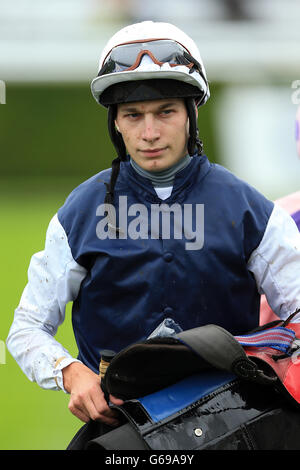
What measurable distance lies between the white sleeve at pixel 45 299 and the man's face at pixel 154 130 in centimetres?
39

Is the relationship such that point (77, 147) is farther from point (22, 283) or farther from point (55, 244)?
point (55, 244)

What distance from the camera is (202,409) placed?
2.39m

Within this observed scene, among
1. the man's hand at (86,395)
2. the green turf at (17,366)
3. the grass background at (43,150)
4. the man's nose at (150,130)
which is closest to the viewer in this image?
the man's hand at (86,395)

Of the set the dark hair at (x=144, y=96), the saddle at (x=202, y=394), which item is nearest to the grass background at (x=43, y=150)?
the dark hair at (x=144, y=96)

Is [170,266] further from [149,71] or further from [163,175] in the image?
[149,71]

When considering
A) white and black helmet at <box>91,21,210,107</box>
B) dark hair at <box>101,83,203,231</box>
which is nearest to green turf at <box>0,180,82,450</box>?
dark hair at <box>101,83,203,231</box>

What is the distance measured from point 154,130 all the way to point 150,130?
16 millimetres

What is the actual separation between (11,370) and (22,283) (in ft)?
7.48

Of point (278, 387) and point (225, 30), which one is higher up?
point (225, 30)

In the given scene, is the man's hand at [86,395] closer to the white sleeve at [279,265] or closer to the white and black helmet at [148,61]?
the white sleeve at [279,265]

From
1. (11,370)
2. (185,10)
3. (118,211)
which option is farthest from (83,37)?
(118,211)

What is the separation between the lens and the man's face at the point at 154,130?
110 inches

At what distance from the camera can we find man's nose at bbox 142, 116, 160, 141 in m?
2.78

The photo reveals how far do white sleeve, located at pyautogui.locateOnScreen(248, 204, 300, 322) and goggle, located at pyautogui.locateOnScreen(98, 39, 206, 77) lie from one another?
24.8 inches
